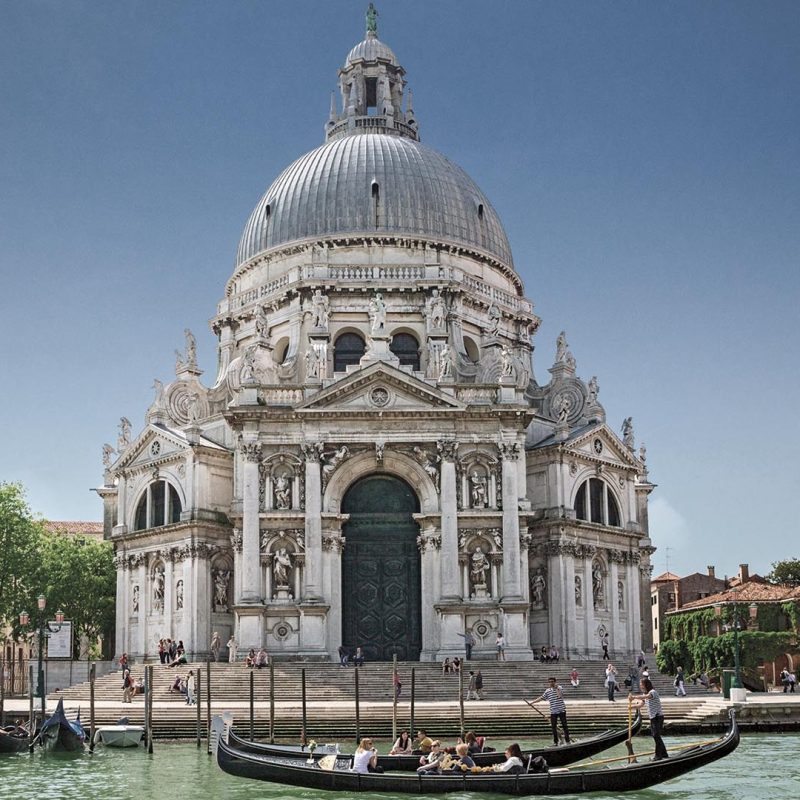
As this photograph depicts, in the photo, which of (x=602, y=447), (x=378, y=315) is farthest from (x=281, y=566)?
(x=602, y=447)

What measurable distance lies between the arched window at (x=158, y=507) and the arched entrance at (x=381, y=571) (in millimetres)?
7519

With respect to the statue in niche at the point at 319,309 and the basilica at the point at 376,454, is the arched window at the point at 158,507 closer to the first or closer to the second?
the basilica at the point at 376,454

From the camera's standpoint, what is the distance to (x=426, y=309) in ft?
162

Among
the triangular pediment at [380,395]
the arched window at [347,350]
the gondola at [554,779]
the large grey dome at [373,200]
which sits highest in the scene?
the large grey dome at [373,200]

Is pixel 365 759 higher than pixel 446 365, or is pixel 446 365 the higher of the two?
pixel 446 365

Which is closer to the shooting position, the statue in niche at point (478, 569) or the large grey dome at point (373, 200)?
the statue in niche at point (478, 569)

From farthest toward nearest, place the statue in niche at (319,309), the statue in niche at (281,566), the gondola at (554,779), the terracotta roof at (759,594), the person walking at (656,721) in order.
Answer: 1. the terracotta roof at (759,594)
2. the statue in niche at (319,309)
3. the statue in niche at (281,566)
4. the person walking at (656,721)
5. the gondola at (554,779)

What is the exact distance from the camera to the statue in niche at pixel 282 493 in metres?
42.8

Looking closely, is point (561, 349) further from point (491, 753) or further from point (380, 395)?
point (491, 753)

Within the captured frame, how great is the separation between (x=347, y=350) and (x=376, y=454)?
829cm

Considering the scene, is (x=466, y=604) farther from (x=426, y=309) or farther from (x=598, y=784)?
(x=598, y=784)

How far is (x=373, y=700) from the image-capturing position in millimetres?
36562

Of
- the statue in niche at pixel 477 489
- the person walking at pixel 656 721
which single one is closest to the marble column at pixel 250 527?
the statue in niche at pixel 477 489

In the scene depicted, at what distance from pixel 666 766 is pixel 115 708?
1785cm
